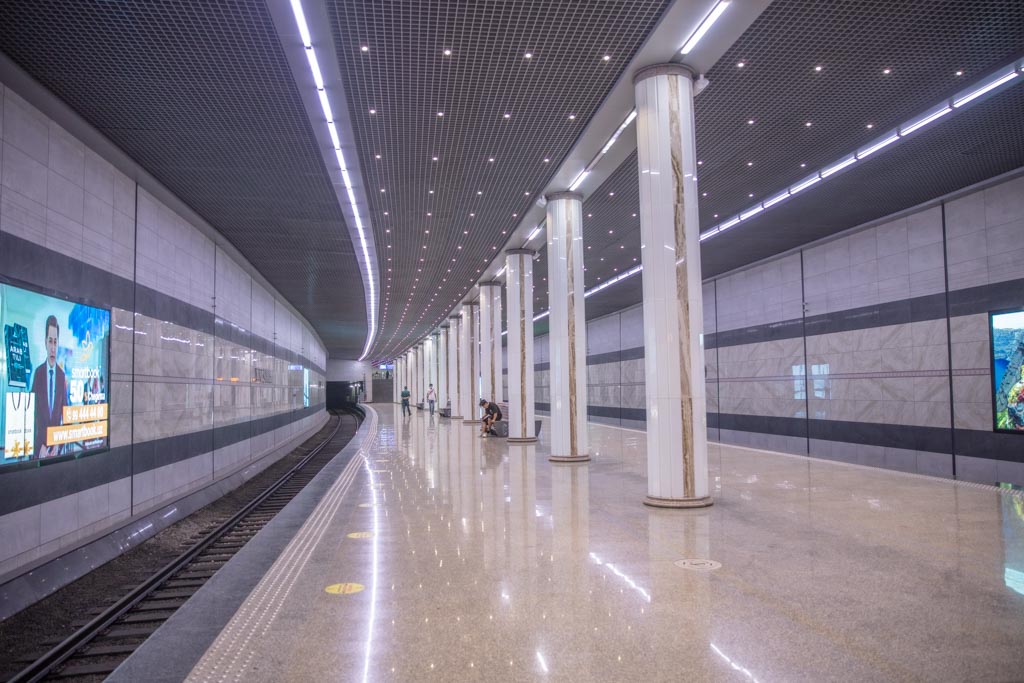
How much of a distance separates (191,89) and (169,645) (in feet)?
23.5

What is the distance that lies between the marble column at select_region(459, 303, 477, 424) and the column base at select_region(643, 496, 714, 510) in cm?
2183

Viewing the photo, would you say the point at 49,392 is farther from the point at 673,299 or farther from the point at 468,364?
the point at 468,364

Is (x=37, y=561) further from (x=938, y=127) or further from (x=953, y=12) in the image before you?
(x=938, y=127)

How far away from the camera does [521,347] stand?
65.6 ft

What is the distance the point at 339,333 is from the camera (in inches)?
1855

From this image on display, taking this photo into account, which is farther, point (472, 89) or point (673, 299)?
point (472, 89)

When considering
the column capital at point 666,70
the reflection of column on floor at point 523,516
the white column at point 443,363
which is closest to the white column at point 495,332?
the reflection of column on floor at point 523,516

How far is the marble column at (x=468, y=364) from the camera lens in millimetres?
31172

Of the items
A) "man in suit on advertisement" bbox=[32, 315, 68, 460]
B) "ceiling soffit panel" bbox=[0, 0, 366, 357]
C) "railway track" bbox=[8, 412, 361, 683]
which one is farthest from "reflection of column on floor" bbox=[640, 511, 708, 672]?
"man in suit on advertisement" bbox=[32, 315, 68, 460]

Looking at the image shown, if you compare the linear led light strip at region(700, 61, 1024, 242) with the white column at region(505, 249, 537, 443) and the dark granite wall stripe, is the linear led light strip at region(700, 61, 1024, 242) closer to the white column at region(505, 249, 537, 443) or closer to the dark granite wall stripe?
the white column at region(505, 249, 537, 443)

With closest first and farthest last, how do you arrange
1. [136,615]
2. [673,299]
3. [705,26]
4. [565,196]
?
[136,615]
[705,26]
[673,299]
[565,196]

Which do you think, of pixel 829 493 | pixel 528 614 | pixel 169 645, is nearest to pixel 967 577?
pixel 528 614

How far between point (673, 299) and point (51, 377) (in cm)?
785

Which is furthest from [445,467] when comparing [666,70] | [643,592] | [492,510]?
[643,592]
